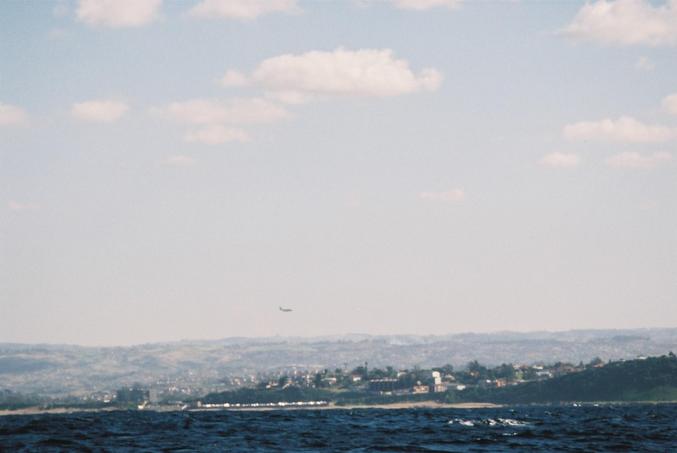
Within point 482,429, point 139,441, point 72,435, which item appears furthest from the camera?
point 482,429

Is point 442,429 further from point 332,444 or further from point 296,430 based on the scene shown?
point 332,444

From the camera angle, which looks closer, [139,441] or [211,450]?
[211,450]

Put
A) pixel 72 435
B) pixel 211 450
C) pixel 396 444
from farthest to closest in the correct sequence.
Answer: pixel 72 435, pixel 396 444, pixel 211 450

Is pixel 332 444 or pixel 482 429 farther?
pixel 482 429

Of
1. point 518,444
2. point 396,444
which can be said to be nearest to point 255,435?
point 396,444

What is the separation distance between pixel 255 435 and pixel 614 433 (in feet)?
133

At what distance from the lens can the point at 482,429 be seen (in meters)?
132

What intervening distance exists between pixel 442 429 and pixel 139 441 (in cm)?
4142

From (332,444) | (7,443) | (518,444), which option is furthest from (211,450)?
(518,444)

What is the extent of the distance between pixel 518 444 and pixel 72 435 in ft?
160

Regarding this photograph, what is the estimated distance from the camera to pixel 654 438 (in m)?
115

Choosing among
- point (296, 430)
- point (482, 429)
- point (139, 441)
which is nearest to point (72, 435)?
point (139, 441)

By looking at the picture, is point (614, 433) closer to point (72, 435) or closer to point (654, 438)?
point (654, 438)

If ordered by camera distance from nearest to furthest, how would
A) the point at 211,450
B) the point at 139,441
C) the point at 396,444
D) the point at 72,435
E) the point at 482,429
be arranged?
the point at 211,450 → the point at 396,444 → the point at 139,441 → the point at 72,435 → the point at 482,429
